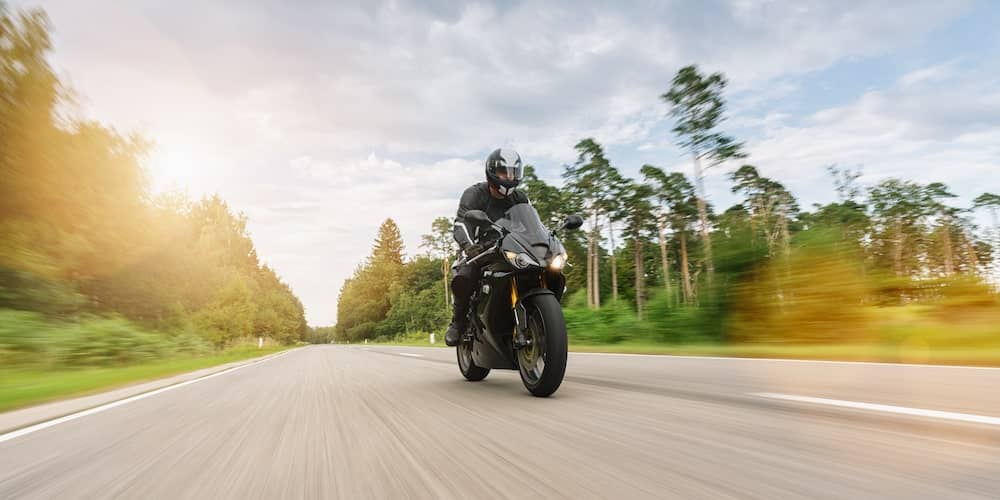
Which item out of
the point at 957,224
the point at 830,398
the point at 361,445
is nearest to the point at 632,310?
the point at 830,398

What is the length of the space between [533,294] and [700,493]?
2826mm

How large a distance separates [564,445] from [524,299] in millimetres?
2070

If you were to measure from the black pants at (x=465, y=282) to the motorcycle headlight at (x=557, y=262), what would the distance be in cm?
102

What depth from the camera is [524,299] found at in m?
4.71

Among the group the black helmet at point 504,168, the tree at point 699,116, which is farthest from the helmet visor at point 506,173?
Answer: the tree at point 699,116

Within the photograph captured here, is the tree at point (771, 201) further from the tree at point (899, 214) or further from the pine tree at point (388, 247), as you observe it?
the pine tree at point (388, 247)

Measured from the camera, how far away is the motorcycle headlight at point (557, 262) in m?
4.70

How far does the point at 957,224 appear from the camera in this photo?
72.6m

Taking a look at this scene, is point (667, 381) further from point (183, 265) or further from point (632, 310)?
point (183, 265)

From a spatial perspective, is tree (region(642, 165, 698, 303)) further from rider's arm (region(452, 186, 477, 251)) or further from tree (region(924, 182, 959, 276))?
rider's arm (region(452, 186, 477, 251))

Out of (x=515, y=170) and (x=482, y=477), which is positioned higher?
(x=515, y=170)

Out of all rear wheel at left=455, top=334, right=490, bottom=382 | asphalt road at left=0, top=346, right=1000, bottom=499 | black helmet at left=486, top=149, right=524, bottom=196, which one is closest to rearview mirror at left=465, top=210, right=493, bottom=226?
black helmet at left=486, top=149, right=524, bottom=196

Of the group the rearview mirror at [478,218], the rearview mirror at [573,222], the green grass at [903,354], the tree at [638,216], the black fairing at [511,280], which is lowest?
the green grass at [903,354]

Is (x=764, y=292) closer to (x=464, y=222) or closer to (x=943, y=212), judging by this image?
(x=464, y=222)
